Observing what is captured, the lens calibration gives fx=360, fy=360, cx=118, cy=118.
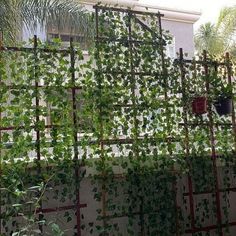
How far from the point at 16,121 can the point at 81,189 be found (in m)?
0.87

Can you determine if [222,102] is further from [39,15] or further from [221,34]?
[221,34]

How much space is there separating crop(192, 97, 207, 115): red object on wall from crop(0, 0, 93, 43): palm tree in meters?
2.81

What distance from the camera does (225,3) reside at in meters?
14.5

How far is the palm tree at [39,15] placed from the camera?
5.45 metres

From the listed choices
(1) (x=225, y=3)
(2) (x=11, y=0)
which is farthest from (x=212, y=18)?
(2) (x=11, y=0)

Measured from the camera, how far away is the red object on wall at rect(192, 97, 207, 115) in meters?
3.86

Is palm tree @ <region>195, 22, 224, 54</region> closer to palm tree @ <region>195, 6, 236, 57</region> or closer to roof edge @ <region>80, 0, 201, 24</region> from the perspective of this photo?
palm tree @ <region>195, 6, 236, 57</region>

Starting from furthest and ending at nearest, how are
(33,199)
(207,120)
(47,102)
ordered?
1. (207,120)
2. (47,102)
3. (33,199)

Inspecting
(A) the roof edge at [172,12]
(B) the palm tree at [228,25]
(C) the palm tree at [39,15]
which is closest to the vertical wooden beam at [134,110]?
(C) the palm tree at [39,15]

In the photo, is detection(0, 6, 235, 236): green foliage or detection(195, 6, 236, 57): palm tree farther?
detection(195, 6, 236, 57): palm tree

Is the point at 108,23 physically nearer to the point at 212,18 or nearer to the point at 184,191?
the point at 184,191

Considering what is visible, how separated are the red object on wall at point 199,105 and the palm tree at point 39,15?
2.81 m

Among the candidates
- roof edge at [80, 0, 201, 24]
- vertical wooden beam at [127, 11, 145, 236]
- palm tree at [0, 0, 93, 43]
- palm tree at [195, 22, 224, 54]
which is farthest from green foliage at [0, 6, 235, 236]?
palm tree at [195, 22, 224, 54]

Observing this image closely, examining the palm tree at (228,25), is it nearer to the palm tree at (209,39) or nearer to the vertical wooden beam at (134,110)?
the palm tree at (209,39)
